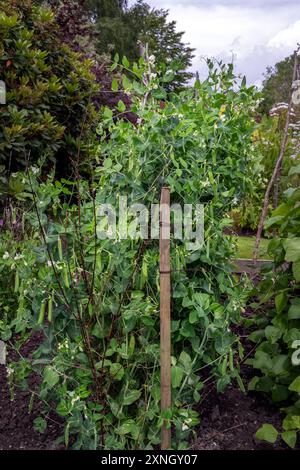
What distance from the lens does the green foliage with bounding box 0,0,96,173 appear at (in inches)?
128

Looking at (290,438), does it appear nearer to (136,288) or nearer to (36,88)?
(136,288)

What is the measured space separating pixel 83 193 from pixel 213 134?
61 cm


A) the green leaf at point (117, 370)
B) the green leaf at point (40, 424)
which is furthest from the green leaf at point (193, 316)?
the green leaf at point (40, 424)

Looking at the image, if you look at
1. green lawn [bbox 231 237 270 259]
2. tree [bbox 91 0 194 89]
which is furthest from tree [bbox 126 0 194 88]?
green lawn [bbox 231 237 270 259]

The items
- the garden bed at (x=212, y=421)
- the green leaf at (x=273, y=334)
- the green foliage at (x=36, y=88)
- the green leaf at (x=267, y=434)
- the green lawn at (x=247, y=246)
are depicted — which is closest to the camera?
the green leaf at (x=267, y=434)

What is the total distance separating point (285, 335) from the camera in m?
2.20

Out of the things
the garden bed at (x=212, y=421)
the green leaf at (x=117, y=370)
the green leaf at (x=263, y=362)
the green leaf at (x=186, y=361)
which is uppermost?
the green leaf at (x=186, y=361)

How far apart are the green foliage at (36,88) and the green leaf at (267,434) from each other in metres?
1.93

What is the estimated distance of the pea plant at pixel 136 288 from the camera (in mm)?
1841

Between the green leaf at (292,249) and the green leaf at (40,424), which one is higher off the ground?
the green leaf at (292,249)

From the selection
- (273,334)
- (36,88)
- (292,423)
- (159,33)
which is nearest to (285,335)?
(273,334)

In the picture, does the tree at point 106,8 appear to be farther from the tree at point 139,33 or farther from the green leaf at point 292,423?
the green leaf at point 292,423

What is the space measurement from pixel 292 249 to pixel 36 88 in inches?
82.4

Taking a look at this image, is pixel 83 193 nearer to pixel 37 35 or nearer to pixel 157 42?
→ pixel 37 35
